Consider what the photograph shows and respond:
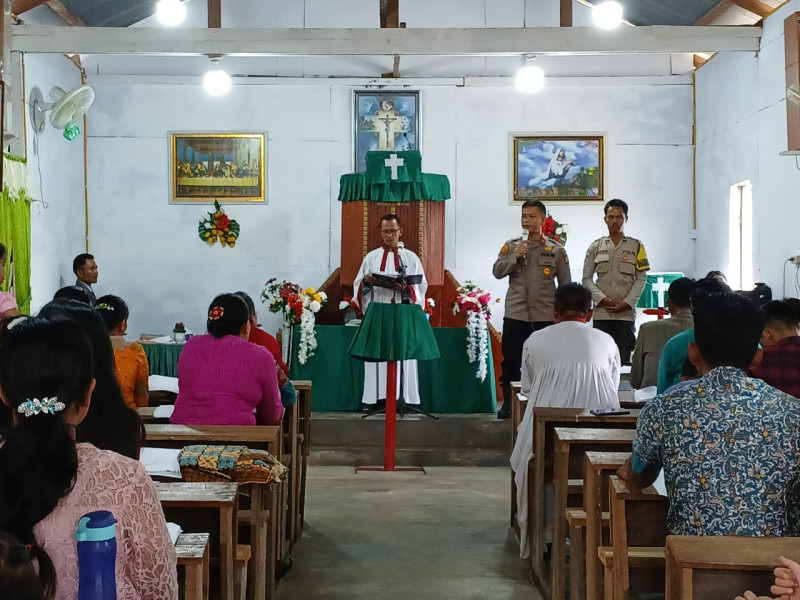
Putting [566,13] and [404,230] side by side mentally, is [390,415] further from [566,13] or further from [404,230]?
[566,13]

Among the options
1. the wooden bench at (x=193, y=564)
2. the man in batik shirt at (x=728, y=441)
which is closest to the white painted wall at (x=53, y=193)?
the wooden bench at (x=193, y=564)

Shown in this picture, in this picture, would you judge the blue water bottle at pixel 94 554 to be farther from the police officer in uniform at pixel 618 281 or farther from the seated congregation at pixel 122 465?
the police officer in uniform at pixel 618 281

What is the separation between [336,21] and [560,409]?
704 centimetres

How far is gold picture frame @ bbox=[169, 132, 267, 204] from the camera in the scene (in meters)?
10.3

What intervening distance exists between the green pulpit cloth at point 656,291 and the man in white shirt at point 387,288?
279 cm

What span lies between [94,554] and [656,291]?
28.7 ft

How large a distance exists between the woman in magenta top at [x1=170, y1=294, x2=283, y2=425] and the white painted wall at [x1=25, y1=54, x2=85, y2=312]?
5.23 metres

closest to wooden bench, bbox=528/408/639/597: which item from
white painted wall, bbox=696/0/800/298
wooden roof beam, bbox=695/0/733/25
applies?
white painted wall, bbox=696/0/800/298

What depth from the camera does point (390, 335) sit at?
644cm

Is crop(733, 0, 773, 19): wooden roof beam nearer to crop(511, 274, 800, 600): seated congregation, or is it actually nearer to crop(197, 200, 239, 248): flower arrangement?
crop(511, 274, 800, 600): seated congregation

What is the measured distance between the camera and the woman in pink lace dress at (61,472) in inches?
69.9

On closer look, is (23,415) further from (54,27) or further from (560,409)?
(54,27)

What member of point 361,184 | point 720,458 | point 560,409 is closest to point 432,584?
point 560,409

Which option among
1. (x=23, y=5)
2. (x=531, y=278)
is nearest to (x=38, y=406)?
(x=531, y=278)
